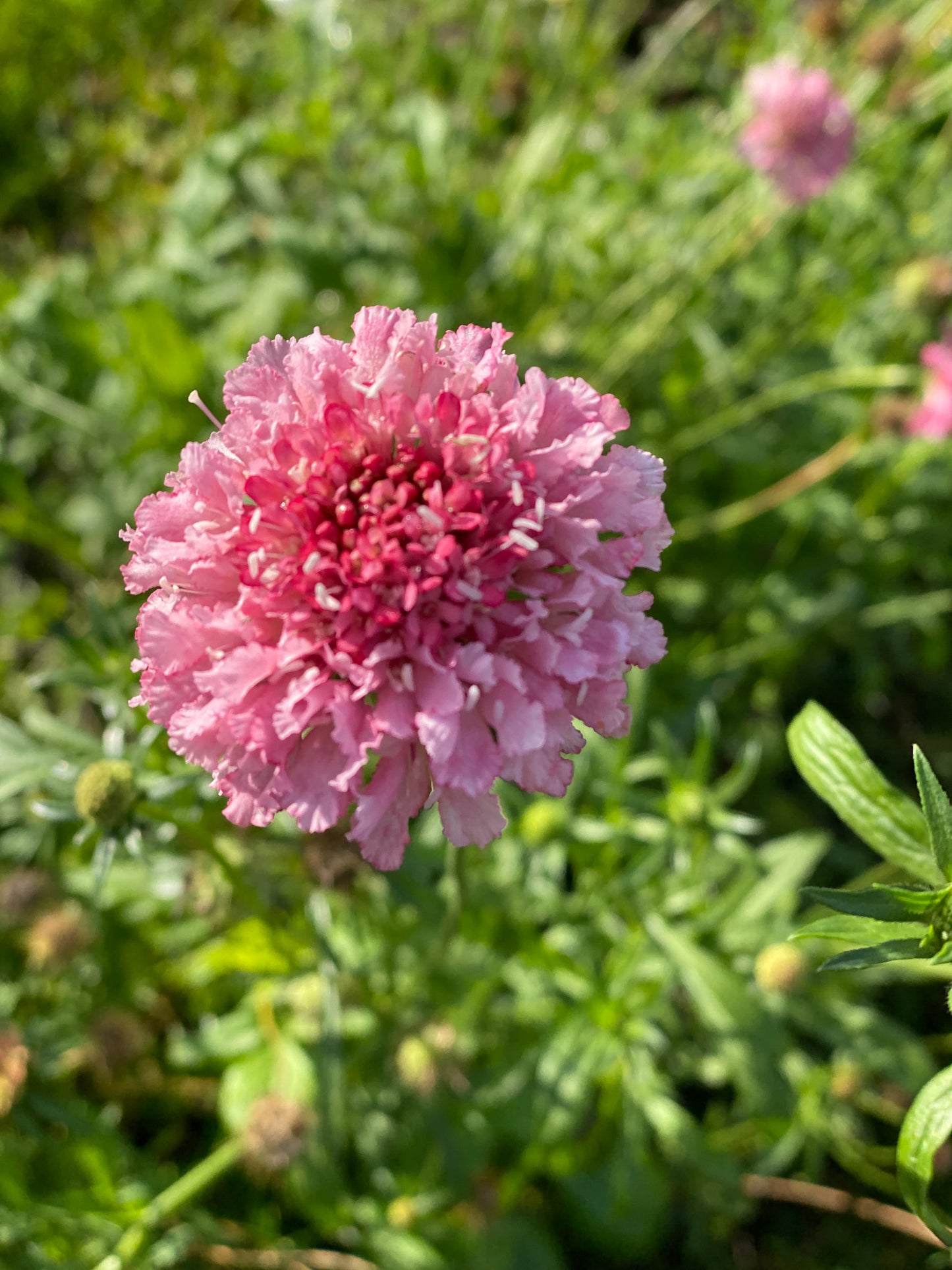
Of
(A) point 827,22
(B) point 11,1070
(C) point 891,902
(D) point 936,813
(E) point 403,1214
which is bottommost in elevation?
(E) point 403,1214

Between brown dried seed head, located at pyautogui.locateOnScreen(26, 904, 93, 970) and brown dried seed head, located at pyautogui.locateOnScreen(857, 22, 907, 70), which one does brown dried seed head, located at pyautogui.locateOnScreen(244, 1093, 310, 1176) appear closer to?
brown dried seed head, located at pyautogui.locateOnScreen(26, 904, 93, 970)

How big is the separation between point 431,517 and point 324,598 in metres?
0.16

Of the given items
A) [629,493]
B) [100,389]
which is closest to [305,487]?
[629,493]

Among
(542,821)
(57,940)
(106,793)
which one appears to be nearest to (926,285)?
(542,821)

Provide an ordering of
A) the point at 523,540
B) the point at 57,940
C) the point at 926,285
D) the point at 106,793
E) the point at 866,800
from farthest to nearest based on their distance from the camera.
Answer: the point at 926,285, the point at 57,940, the point at 106,793, the point at 866,800, the point at 523,540

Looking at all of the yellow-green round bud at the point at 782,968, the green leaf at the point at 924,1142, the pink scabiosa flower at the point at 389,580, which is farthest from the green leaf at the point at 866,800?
the yellow-green round bud at the point at 782,968

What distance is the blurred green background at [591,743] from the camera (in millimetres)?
2182

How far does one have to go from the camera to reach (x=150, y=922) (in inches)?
108

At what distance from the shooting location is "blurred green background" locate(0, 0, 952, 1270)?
2182 mm

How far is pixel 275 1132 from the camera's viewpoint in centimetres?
211

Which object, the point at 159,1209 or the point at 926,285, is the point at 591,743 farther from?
the point at 926,285

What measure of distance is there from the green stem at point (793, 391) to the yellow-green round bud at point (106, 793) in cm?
212

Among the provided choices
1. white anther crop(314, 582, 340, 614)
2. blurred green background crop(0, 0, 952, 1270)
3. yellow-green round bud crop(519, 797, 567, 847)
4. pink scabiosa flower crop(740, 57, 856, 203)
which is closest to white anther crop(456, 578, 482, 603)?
white anther crop(314, 582, 340, 614)

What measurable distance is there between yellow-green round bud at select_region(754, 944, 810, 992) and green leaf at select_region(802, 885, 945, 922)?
971 mm
